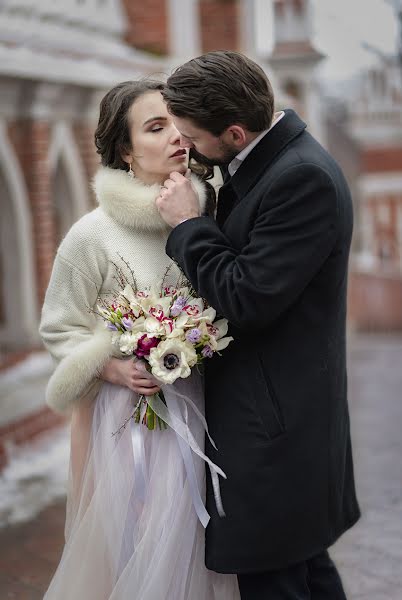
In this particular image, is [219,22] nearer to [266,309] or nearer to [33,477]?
[33,477]

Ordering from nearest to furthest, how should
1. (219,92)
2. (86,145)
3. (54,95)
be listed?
(219,92) → (54,95) → (86,145)

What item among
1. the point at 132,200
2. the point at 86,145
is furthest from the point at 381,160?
the point at 132,200

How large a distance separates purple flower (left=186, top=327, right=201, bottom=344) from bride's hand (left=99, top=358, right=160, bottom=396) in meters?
0.20

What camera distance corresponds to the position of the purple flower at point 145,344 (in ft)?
8.64

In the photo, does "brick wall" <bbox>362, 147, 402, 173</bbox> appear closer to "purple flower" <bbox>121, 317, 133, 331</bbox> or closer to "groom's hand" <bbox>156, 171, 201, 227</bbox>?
"groom's hand" <bbox>156, 171, 201, 227</bbox>

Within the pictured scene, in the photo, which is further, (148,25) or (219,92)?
(148,25)

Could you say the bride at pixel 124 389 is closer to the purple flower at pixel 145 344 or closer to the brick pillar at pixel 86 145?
the purple flower at pixel 145 344

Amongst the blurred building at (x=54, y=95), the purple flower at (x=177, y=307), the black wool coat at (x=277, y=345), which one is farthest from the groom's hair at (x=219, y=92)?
the blurred building at (x=54, y=95)

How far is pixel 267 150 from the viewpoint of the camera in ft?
8.44

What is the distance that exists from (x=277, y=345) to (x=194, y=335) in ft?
0.71

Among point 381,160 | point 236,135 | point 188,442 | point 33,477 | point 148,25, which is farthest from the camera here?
point 381,160

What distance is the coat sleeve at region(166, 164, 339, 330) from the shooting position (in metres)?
2.43

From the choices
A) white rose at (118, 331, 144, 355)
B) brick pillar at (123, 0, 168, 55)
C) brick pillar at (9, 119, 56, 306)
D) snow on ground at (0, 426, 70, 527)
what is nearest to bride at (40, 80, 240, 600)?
white rose at (118, 331, 144, 355)

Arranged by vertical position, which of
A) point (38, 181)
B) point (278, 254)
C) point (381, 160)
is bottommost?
point (381, 160)
